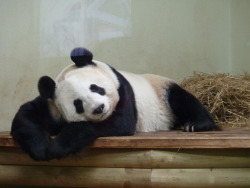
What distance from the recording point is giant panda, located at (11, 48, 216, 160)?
2.50 metres

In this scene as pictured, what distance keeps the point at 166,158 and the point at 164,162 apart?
31 millimetres

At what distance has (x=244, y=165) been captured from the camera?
2541 millimetres

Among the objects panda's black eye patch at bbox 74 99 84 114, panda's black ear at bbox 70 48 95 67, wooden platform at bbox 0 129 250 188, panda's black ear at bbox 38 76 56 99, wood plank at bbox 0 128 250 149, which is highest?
panda's black ear at bbox 70 48 95 67

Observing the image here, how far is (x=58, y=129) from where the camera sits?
2.89 m

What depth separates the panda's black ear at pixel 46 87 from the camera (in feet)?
8.78

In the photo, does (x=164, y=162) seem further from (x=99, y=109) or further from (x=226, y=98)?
(x=226, y=98)

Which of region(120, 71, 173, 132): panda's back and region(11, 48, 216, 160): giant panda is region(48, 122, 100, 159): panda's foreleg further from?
region(120, 71, 173, 132): panda's back

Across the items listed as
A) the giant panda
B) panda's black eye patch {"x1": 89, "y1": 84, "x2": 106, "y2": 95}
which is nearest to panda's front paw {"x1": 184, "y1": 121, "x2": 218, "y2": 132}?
the giant panda

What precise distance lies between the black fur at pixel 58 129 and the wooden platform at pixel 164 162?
5.0 inches

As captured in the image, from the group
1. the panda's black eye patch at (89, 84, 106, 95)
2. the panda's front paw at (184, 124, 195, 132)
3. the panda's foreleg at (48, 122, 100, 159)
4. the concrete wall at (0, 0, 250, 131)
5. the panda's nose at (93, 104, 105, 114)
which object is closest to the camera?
the panda's foreleg at (48, 122, 100, 159)

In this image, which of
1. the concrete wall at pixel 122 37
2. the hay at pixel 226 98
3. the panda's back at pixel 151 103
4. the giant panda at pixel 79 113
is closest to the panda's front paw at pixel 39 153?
the giant panda at pixel 79 113

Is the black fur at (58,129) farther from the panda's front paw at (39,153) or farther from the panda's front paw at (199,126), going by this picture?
the panda's front paw at (199,126)

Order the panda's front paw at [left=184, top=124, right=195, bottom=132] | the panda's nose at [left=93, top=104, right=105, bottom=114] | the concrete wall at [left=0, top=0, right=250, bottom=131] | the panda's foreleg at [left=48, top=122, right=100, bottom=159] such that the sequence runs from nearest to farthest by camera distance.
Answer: the panda's foreleg at [left=48, top=122, right=100, bottom=159], the panda's nose at [left=93, top=104, right=105, bottom=114], the panda's front paw at [left=184, top=124, right=195, bottom=132], the concrete wall at [left=0, top=0, right=250, bottom=131]

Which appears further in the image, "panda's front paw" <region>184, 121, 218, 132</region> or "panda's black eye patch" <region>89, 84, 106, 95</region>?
"panda's front paw" <region>184, 121, 218, 132</region>
